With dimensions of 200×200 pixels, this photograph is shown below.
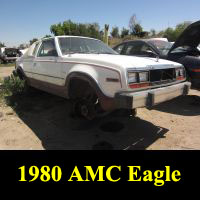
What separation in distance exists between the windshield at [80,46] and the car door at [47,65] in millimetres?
206

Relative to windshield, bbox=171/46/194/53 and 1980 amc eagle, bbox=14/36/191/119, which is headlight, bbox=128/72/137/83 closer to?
1980 amc eagle, bbox=14/36/191/119

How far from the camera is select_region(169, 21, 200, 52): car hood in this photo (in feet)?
17.7

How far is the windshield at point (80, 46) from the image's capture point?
4586mm

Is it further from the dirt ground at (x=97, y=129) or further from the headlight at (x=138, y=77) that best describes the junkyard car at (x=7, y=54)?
the headlight at (x=138, y=77)

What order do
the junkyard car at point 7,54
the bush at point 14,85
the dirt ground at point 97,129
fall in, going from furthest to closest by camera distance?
the junkyard car at point 7,54 < the bush at point 14,85 < the dirt ground at point 97,129

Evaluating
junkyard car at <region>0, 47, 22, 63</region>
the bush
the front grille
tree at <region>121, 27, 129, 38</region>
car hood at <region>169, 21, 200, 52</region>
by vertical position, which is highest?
tree at <region>121, 27, 129, 38</region>

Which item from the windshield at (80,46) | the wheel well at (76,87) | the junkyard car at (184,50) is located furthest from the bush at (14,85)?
the junkyard car at (184,50)

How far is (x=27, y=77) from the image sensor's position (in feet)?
A: 20.1

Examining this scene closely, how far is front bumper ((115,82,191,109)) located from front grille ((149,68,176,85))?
0.47 feet

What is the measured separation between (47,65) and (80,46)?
81 centimetres

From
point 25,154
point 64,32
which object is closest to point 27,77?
point 25,154

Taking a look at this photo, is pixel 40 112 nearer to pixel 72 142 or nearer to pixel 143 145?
pixel 72 142

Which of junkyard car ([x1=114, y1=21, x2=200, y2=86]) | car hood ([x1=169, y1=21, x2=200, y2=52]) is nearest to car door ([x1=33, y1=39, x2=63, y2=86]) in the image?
junkyard car ([x1=114, y1=21, x2=200, y2=86])

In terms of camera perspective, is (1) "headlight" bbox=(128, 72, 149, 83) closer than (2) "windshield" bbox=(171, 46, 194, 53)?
Yes
